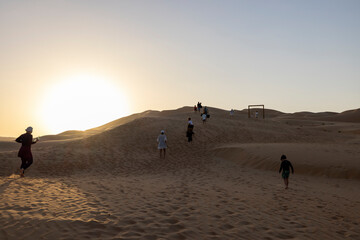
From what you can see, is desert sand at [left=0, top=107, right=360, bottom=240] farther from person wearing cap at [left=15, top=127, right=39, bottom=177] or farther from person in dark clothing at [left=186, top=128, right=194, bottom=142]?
person in dark clothing at [left=186, top=128, right=194, bottom=142]

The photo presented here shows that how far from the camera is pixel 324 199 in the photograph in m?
8.09

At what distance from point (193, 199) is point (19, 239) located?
14.2ft

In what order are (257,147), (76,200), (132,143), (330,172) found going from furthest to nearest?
(132,143)
(257,147)
(330,172)
(76,200)

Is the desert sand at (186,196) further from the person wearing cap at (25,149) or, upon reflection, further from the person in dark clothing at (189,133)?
the person in dark clothing at (189,133)

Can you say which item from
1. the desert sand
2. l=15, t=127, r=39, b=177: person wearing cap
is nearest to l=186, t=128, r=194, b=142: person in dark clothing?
the desert sand

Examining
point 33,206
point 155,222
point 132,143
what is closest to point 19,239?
point 33,206

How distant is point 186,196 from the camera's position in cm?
750

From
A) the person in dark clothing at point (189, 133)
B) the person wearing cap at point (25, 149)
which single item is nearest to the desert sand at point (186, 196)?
the person wearing cap at point (25, 149)

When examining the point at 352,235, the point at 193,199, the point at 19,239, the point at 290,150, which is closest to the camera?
the point at 19,239

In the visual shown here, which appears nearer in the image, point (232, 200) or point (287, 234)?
point (287, 234)

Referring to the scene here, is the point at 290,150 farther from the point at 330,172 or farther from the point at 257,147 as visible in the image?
the point at 330,172

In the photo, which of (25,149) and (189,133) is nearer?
(25,149)

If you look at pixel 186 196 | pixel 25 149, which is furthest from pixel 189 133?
pixel 186 196

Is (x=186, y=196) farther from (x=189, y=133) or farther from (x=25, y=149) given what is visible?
(x=189, y=133)
